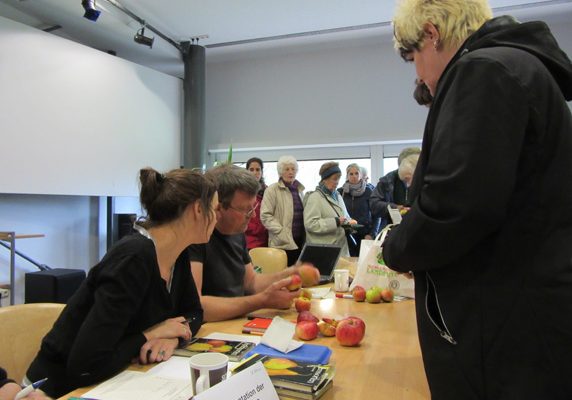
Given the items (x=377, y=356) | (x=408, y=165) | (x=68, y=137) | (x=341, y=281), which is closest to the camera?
(x=377, y=356)

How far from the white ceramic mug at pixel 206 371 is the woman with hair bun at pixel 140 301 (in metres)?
0.30

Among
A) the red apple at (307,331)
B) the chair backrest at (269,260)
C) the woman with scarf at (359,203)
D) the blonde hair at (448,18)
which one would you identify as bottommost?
the chair backrest at (269,260)

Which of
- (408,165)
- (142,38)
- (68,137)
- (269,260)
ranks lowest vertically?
(269,260)

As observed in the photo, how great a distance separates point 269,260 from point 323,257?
25.4 inches

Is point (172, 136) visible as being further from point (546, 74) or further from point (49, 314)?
point (546, 74)

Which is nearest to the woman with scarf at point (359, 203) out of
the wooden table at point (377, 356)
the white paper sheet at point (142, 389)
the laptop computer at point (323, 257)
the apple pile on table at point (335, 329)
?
the laptop computer at point (323, 257)

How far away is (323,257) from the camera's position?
2.23 metres

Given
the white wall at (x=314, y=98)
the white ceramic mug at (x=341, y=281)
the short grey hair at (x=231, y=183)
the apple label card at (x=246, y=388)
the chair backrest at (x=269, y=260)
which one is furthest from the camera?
the white wall at (x=314, y=98)

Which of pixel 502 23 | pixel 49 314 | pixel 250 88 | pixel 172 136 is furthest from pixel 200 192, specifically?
pixel 250 88

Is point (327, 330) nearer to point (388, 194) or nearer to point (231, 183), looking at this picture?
point (231, 183)

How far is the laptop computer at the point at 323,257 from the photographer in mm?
2205

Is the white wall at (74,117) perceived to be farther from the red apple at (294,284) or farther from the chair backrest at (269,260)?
the red apple at (294,284)

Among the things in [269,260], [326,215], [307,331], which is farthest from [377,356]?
[326,215]

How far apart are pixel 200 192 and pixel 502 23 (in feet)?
2.88
